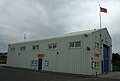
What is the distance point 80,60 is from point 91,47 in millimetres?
2625

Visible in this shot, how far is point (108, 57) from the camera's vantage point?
128 feet

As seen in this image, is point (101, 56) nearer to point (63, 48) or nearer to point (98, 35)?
point (98, 35)

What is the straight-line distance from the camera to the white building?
98.5ft

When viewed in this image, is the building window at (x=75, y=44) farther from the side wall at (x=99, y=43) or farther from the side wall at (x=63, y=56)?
the side wall at (x=99, y=43)

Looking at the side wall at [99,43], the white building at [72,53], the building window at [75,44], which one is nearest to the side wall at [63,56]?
the white building at [72,53]

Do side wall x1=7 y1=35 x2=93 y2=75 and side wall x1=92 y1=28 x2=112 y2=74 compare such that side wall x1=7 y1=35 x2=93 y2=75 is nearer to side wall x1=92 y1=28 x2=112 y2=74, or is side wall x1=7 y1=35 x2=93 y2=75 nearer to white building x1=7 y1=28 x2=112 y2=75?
white building x1=7 y1=28 x2=112 y2=75

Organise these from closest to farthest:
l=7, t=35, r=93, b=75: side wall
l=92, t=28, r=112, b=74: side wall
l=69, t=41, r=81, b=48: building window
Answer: l=7, t=35, r=93, b=75: side wall
l=92, t=28, r=112, b=74: side wall
l=69, t=41, r=81, b=48: building window

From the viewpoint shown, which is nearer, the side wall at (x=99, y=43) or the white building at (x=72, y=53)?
the white building at (x=72, y=53)

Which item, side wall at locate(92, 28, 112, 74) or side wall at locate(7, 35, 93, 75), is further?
side wall at locate(92, 28, 112, 74)

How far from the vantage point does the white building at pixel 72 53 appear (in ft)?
98.5

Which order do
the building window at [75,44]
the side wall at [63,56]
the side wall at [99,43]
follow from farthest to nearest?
the building window at [75,44]
the side wall at [99,43]
the side wall at [63,56]

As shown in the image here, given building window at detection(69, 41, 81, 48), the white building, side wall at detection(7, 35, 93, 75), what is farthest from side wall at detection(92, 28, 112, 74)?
building window at detection(69, 41, 81, 48)

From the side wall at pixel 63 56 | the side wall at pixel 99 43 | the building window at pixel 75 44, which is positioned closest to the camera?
the side wall at pixel 63 56

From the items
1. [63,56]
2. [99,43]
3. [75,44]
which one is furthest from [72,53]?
[99,43]
